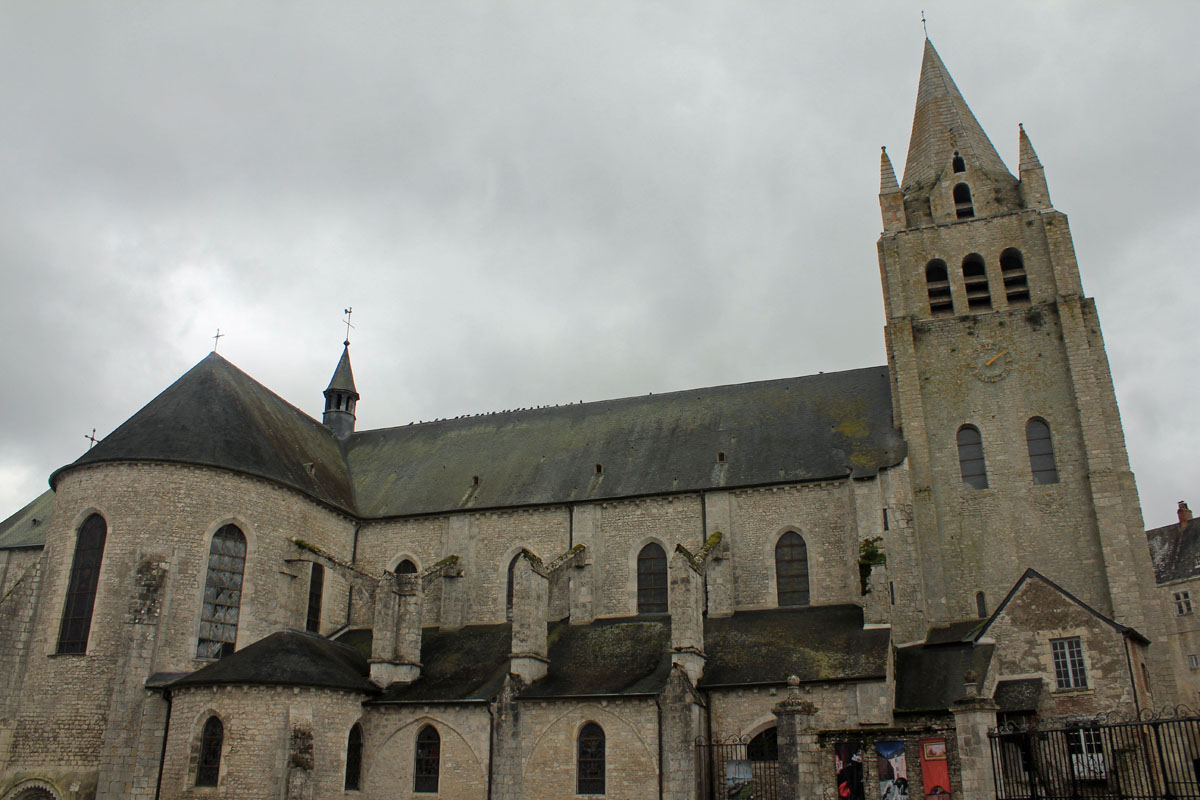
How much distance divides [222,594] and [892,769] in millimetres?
16806

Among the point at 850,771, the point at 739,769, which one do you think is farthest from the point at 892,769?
the point at 739,769

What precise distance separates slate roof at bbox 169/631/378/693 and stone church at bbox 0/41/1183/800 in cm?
13

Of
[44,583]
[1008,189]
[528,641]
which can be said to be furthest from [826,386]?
[44,583]

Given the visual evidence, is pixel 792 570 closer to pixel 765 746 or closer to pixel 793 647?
pixel 793 647

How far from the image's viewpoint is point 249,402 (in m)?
27.6

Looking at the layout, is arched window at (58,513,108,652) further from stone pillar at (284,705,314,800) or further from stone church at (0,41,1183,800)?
stone pillar at (284,705,314,800)

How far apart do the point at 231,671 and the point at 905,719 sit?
585 inches

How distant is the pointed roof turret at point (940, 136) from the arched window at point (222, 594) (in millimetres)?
22924

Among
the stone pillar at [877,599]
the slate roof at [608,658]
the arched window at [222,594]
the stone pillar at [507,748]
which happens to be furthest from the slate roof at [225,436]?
the stone pillar at [877,599]

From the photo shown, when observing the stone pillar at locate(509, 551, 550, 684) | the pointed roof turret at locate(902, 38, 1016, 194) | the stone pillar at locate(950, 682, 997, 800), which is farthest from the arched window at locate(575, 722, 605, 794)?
the pointed roof turret at locate(902, 38, 1016, 194)

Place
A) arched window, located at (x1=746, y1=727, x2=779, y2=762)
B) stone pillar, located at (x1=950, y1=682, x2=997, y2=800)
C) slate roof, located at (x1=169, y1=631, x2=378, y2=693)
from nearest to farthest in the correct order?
stone pillar, located at (x1=950, y1=682, x2=997, y2=800)
arched window, located at (x1=746, y1=727, x2=779, y2=762)
slate roof, located at (x1=169, y1=631, x2=378, y2=693)

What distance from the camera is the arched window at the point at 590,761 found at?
19.9 m

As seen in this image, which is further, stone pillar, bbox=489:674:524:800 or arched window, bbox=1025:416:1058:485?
arched window, bbox=1025:416:1058:485

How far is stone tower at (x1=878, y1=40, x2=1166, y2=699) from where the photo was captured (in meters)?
22.9
